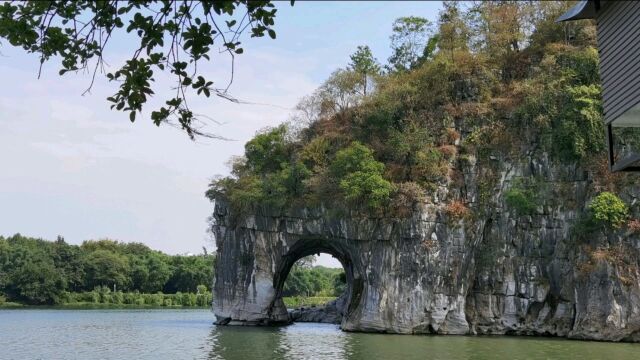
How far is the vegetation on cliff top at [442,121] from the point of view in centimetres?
2705

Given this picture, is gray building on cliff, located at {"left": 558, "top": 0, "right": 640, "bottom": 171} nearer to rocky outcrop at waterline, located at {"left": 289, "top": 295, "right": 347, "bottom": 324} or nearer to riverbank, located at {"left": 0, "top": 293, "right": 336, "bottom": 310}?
rocky outcrop at waterline, located at {"left": 289, "top": 295, "right": 347, "bottom": 324}

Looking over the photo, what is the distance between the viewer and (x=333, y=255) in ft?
117

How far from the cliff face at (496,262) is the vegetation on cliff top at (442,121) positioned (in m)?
0.68

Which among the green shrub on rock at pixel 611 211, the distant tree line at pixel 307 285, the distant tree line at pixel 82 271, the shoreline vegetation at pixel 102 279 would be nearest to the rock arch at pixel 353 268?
the green shrub on rock at pixel 611 211

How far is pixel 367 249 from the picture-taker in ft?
92.0

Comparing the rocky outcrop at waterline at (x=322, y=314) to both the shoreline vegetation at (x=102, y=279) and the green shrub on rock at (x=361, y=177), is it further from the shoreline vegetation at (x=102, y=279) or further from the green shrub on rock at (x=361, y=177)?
the green shrub on rock at (x=361, y=177)

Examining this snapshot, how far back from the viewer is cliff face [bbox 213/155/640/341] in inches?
933

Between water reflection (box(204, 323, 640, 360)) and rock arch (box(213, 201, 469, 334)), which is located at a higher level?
rock arch (box(213, 201, 469, 334))

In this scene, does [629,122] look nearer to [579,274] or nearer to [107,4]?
[107,4]

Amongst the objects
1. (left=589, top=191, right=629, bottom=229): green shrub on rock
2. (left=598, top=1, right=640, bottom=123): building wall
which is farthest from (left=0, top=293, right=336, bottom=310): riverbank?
(left=598, top=1, right=640, bottom=123): building wall

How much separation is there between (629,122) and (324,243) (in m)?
24.4

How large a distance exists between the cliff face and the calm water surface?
157 centimetres

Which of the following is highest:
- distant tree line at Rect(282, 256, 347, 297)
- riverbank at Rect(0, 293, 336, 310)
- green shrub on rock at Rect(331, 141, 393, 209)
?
green shrub on rock at Rect(331, 141, 393, 209)

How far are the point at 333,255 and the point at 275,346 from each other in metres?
15.2
